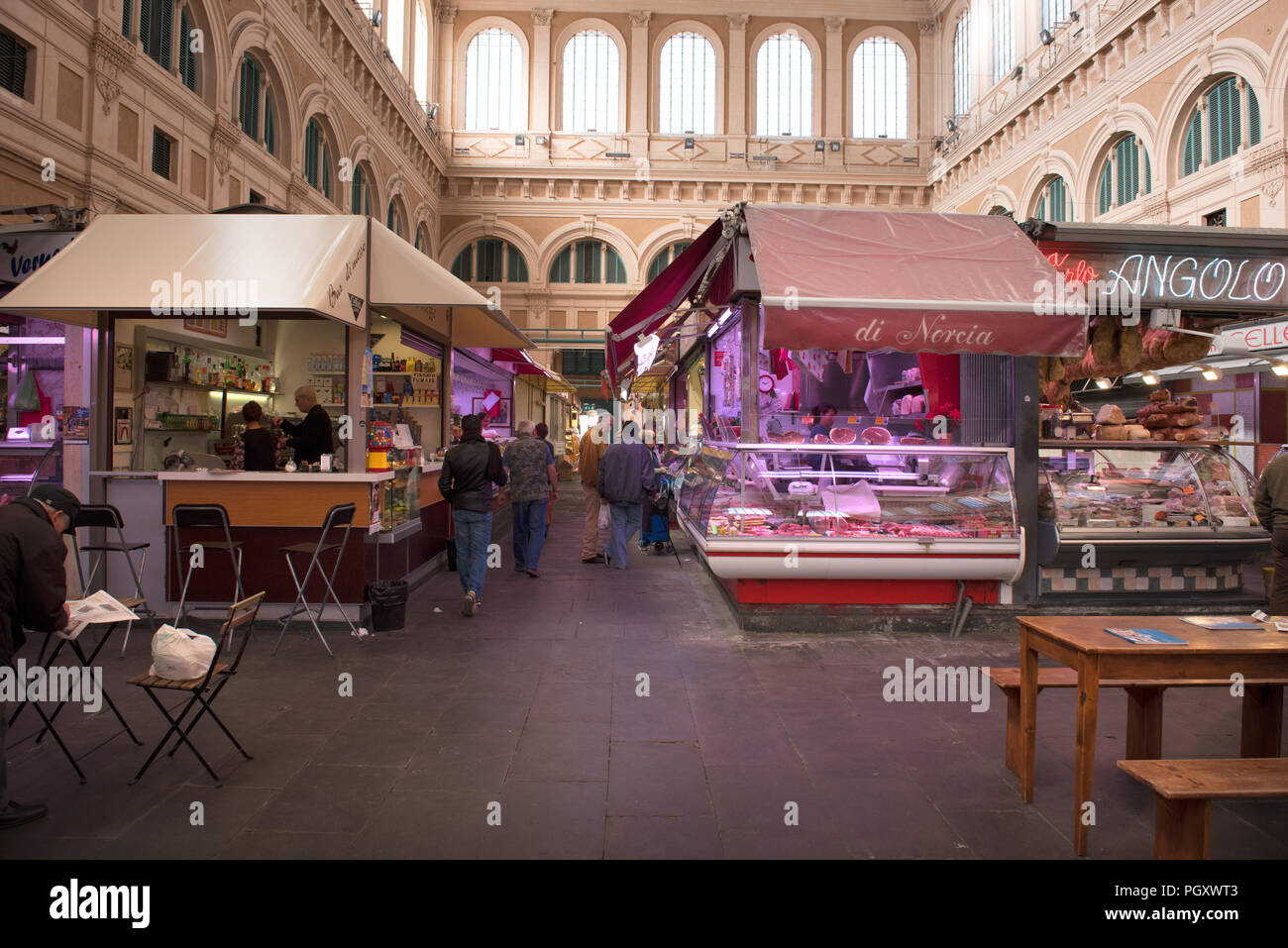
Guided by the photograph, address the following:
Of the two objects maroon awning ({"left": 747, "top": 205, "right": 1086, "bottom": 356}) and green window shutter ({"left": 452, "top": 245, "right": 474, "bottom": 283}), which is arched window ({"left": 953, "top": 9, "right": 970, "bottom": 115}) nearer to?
green window shutter ({"left": 452, "top": 245, "right": 474, "bottom": 283})

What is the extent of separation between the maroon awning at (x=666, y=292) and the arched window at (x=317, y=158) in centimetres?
1183

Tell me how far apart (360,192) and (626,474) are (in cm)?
1484

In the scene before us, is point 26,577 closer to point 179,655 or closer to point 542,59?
point 179,655

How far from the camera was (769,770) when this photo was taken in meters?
3.91

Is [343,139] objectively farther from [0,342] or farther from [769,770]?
[769,770]

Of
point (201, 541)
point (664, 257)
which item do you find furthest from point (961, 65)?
point (201, 541)

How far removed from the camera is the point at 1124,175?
17.2 m

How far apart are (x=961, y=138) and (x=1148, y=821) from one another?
26.6 m

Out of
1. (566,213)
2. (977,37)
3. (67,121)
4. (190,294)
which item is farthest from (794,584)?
(977,37)

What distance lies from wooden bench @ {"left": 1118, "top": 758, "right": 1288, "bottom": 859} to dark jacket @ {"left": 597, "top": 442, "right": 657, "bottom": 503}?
722 cm

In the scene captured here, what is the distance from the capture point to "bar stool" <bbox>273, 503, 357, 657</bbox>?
6.24 m

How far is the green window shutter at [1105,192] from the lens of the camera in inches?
697

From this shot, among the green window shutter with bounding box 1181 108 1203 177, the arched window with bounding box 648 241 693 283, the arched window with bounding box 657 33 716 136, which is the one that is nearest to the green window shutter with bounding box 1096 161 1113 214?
the green window shutter with bounding box 1181 108 1203 177

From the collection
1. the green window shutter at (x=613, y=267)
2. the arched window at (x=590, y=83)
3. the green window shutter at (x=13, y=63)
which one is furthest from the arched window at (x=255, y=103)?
the arched window at (x=590, y=83)
